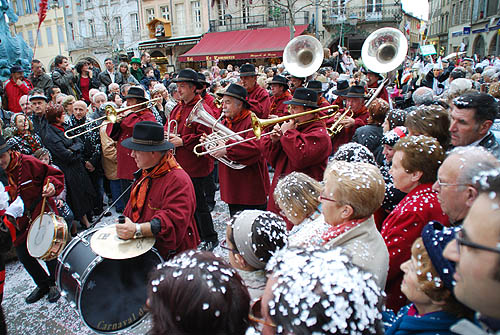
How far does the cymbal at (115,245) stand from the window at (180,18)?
3368 centimetres

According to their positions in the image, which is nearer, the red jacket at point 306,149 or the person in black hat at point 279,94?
the red jacket at point 306,149

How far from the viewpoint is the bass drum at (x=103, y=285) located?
239cm

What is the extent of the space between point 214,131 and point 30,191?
2144 mm

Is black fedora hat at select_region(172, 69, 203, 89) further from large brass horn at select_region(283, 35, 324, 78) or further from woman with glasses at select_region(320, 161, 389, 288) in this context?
woman with glasses at select_region(320, 161, 389, 288)

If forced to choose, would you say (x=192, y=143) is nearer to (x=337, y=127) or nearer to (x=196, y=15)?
(x=337, y=127)

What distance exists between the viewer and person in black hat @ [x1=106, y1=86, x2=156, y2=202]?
525 cm

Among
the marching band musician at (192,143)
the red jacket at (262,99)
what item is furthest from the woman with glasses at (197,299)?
the red jacket at (262,99)

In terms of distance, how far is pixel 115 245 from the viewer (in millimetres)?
2510

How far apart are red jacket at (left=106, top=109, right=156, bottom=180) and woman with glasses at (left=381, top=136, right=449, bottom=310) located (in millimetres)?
3897

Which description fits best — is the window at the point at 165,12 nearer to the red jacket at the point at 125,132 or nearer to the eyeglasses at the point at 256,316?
the red jacket at the point at 125,132

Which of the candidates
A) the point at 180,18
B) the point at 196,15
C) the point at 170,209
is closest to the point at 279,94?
the point at 170,209

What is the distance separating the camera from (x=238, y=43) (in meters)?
28.6

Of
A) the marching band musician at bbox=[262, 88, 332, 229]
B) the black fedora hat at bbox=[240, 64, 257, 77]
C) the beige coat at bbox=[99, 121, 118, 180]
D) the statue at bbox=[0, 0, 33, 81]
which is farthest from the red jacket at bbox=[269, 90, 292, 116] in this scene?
the statue at bbox=[0, 0, 33, 81]

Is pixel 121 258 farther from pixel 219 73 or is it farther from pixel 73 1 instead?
pixel 73 1
